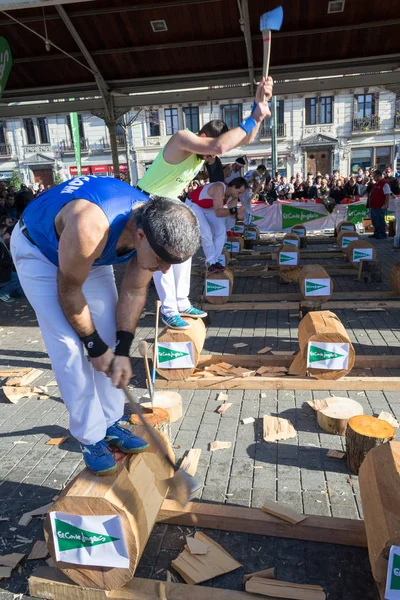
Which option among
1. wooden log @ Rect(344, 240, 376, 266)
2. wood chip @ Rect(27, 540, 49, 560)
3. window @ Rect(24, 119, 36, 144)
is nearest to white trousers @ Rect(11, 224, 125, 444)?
wood chip @ Rect(27, 540, 49, 560)

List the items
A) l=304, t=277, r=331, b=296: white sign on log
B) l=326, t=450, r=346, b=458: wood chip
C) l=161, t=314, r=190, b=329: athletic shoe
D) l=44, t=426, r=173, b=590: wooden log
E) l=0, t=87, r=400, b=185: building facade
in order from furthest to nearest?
l=0, t=87, r=400, b=185: building facade
l=304, t=277, r=331, b=296: white sign on log
l=161, t=314, r=190, b=329: athletic shoe
l=326, t=450, r=346, b=458: wood chip
l=44, t=426, r=173, b=590: wooden log

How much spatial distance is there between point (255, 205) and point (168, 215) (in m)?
15.3

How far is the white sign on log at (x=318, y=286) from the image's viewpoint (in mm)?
6543

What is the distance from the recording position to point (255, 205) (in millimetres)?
16734

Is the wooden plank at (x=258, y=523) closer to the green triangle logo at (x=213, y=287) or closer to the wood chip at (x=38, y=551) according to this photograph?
the wood chip at (x=38, y=551)

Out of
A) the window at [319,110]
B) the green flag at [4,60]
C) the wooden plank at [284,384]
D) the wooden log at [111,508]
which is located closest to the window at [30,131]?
the window at [319,110]

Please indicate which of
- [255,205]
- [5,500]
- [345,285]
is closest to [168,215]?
[5,500]

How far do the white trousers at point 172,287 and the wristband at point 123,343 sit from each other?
76.9 inches

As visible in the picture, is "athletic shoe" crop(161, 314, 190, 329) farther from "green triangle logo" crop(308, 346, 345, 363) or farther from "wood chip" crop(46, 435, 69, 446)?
"wood chip" crop(46, 435, 69, 446)

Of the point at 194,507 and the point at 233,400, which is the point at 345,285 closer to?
the point at 233,400

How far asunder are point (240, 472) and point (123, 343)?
1.40 m

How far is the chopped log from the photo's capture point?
3.48m

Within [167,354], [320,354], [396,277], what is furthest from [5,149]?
[320,354]

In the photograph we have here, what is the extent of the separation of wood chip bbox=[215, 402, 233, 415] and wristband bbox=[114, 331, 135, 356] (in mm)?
1841
